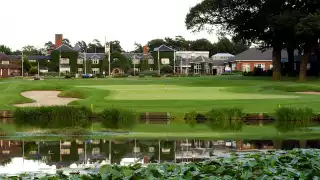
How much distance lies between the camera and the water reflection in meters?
18.6

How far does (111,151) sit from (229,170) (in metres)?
9.35

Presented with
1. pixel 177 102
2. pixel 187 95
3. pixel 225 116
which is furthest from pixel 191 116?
pixel 187 95

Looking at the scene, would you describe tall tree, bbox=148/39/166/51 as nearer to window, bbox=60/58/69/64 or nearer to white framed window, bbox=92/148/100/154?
window, bbox=60/58/69/64

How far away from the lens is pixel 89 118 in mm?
36750

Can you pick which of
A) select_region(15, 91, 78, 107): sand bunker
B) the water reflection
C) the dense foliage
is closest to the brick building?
select_region(15, 91, 78, 107): sand bunker

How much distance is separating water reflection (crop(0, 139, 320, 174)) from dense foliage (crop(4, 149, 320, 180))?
4.49m

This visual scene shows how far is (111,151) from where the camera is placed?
2162cm

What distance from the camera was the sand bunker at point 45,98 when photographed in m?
41.8

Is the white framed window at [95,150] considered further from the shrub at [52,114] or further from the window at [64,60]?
the window at [64,60]

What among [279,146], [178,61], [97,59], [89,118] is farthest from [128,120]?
[178,61]

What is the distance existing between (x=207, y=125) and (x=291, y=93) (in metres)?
17.2

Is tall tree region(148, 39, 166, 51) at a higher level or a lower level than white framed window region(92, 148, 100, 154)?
higher

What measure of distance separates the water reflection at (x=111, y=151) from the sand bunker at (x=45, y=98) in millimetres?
16886

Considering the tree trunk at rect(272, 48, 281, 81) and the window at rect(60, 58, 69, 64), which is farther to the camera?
the window at rect(60, 58, 69, 64)
